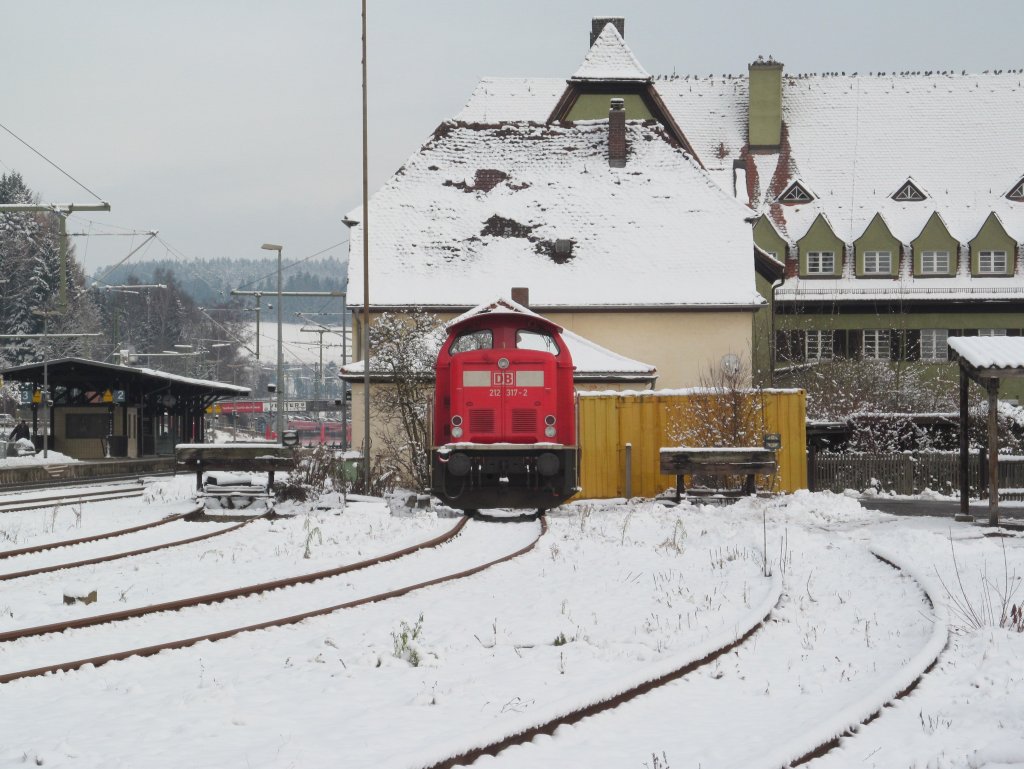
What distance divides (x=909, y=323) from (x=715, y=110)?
568 inches

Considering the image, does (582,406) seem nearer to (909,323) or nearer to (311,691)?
(311,691)

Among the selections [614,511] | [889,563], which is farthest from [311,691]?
[614,511]

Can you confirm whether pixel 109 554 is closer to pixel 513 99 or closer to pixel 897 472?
pixel 897 472

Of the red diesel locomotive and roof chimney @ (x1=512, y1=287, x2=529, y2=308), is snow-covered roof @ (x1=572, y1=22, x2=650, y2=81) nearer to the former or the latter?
roof chimney @ (x1=512, y1=287, x2=529, y2=308)

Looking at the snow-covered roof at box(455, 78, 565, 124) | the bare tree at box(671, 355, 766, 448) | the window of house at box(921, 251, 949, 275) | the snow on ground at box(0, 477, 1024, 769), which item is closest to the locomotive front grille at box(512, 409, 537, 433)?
the snow on ground at box(0, 477, 1024, 769)

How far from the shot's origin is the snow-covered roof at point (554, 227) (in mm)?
38469

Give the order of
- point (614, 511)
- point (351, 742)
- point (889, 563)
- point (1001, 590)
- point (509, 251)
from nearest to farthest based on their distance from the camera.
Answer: point (351, 742), point (1001, 590), point (889, 563), point (614, 511), point (509, 251)

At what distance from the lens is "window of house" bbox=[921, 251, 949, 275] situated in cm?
5284

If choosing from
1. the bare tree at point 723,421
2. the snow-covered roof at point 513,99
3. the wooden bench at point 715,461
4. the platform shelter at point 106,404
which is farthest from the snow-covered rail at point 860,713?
the snow-covered roof at point 513,99

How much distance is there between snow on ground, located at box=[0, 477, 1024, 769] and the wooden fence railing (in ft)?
32.5

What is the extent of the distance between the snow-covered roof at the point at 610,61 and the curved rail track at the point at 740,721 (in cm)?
4283

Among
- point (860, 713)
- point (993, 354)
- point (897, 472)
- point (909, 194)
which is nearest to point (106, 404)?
→ point (897, 472)

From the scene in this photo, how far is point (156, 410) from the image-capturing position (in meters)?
53.9

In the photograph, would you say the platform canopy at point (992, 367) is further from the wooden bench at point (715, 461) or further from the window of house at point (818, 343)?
the window of house at point (818, 343)
